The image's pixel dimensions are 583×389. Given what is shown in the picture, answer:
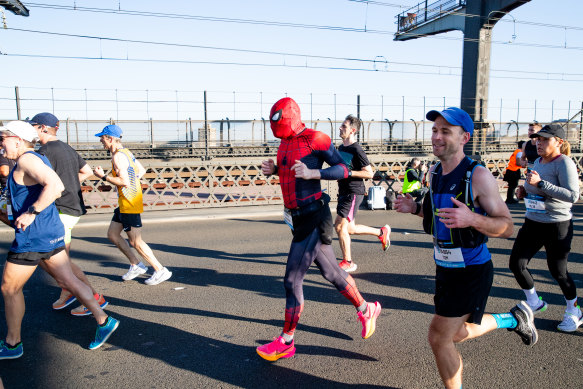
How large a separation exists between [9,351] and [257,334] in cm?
204

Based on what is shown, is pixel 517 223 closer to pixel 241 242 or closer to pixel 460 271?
pixel 241 242

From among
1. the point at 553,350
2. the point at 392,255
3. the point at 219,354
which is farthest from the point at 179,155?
the point at 553,350

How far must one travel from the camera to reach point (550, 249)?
4.13 m

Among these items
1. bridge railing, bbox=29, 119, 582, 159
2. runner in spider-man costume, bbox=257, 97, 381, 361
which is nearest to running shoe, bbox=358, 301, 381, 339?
runner in spider-man costume, bbox=257, 97, 381, 361

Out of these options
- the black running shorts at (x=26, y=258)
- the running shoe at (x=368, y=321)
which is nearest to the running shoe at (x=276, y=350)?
the running shoe at (x=368, y=321)

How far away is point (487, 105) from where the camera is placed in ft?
70.6

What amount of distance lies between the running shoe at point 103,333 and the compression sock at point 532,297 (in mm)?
3952

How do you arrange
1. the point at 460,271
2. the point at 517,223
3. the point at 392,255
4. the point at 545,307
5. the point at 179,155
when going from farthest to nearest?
the point at 179,155 < the point at 517,223 < the point at 392,255 < the point at 545,307 < the point at 460,271

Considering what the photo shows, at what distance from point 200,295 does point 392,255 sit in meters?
3.24

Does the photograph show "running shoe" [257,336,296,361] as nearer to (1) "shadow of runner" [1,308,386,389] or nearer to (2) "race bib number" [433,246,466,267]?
(1) "shadow of runner" [1,308,386,389]

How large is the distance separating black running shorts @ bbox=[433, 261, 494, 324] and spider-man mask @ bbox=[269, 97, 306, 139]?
5.47ft

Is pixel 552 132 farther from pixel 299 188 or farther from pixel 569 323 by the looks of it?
pixel 299 188

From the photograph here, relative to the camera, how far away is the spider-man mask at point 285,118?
3512mm

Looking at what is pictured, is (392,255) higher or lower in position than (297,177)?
lower
